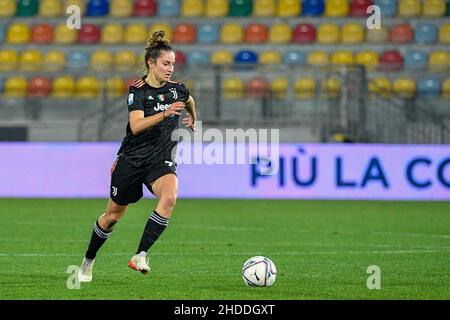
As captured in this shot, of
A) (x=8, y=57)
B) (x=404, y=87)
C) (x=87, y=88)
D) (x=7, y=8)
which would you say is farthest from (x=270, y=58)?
(x=7, y=8)

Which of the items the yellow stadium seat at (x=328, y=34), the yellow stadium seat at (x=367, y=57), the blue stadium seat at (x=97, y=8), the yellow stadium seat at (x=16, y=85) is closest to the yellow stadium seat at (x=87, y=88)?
the yellow stadium seat at (x=16, y=85)

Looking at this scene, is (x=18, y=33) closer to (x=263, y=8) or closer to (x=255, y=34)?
(x=255, y=34)

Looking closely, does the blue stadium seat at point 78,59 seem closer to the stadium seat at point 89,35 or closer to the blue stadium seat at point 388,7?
the stadium seat at point 89,35

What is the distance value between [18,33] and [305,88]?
866 centimetres

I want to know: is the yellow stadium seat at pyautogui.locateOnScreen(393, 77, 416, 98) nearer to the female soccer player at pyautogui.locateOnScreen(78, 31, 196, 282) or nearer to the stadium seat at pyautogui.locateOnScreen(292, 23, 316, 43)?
the stadium seat at pyautogui.locateOnScreen(292, 23, 316, 43)

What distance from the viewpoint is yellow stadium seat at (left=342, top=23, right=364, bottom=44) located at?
2616 centimetres

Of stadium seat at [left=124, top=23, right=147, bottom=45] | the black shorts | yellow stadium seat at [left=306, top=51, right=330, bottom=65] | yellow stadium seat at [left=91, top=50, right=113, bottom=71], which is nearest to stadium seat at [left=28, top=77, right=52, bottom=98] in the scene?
yellow stadium seat at [left=91, top=50, right=113, bottom=71]

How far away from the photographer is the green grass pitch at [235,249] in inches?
350

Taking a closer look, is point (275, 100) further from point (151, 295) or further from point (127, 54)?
point (151, 295)

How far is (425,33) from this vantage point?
2611cm

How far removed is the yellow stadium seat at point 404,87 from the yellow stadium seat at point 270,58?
3.77m

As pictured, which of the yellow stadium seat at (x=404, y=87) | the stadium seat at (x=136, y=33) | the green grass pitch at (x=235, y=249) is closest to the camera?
the green grass pitch at (x=235, y=249)
